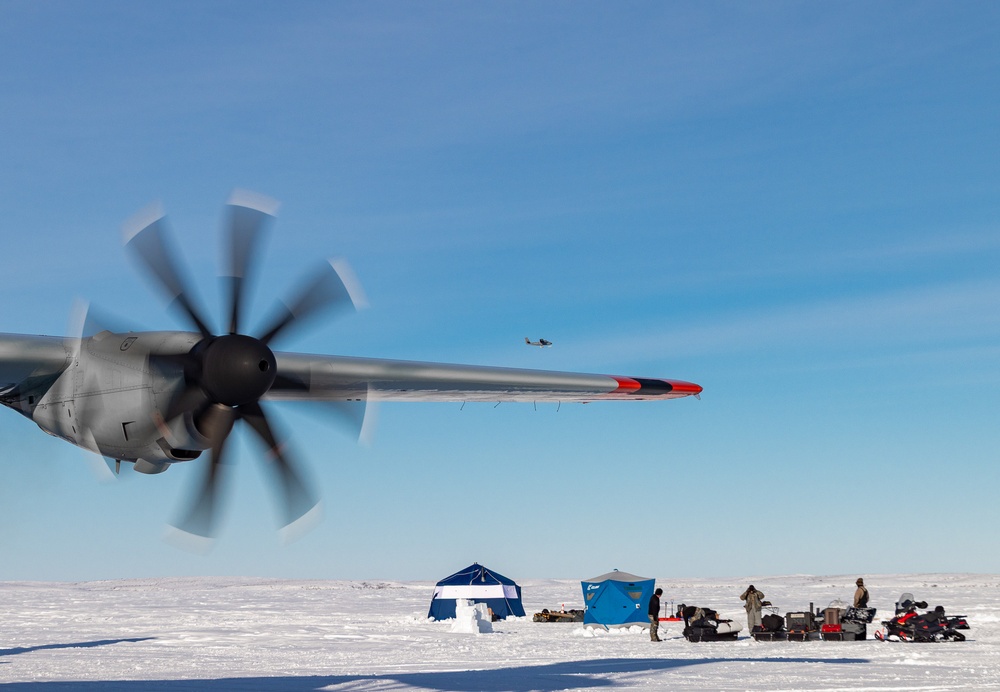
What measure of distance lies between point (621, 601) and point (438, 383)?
21.5 m

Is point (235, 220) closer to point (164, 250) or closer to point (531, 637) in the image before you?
point (164, 250)

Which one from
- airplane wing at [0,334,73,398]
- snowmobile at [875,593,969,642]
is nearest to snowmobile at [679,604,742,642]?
snowmobile at [875,593,969,642]

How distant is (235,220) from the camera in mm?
12828

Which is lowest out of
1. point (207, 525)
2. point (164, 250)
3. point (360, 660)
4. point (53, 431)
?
point (360, 660)

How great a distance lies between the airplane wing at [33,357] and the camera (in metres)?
13.1

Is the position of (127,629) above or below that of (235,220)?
below

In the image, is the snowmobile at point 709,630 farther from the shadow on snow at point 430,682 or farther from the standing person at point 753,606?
the shadow on snow at point 430,682

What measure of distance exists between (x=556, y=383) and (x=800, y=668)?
29.9 feet

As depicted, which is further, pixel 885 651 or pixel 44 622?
pixel 44 622

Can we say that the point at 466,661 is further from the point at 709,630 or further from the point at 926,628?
the point at 926,628

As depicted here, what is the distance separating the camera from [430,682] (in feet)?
67.2

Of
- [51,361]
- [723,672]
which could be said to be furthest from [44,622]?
[51,361]

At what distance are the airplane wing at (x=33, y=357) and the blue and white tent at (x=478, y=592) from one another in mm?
31335

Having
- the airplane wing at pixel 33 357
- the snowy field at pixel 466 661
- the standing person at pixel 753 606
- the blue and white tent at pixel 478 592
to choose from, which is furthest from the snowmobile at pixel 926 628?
the airplane wing at pixel 33 357
